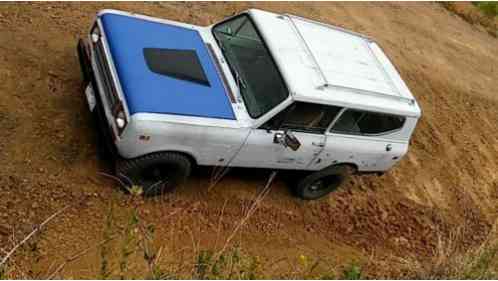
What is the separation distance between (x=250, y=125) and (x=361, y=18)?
22.2ft

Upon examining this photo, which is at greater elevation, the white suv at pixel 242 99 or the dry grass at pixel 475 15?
the white suv at pixel 242 99

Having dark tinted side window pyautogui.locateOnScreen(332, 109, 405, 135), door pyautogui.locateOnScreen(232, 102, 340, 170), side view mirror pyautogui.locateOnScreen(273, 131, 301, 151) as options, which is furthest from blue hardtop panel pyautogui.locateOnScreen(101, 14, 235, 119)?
dark tinted side window pyautogui.locateOnScreen(332, 109, 405, 135)

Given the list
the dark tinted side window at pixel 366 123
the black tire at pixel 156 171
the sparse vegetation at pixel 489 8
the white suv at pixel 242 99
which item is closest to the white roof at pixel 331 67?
the white suv at pixel 242 99

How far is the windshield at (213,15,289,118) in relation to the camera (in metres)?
5.86

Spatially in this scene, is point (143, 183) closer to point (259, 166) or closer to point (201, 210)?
point (201, 210)

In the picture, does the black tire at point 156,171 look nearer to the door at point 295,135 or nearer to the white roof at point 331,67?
the door at point 295,135

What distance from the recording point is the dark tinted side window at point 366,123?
20.6 ft

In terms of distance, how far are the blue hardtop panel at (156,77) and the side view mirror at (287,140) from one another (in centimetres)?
54

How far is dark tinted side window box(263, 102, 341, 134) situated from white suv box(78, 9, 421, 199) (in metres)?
0.01

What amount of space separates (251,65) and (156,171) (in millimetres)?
1533

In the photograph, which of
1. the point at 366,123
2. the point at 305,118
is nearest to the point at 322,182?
the point at 366,123

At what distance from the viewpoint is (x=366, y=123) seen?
6449 mm

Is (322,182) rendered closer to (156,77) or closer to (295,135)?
(295,135)

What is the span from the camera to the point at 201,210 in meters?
6.25
